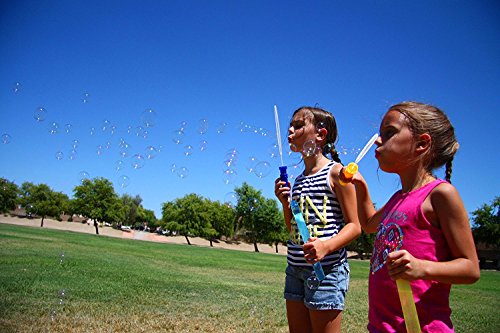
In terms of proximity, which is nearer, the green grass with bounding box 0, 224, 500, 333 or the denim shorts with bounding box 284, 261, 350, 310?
the denim shorts with bounding box 284, 261, 350, 310

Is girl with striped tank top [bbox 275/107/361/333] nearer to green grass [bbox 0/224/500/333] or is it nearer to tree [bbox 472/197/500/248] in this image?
green grass [bbox 0/224/500/333]

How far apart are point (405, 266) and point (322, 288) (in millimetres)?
991

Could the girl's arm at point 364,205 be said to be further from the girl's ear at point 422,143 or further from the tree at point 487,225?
the tree at point 487,225

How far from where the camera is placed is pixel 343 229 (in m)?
2.52

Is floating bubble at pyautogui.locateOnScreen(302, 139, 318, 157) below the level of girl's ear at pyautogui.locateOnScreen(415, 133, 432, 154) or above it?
above

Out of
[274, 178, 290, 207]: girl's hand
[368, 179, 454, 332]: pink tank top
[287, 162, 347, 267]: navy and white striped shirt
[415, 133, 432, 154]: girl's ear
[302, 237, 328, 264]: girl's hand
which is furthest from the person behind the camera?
[274, 178, 290, 207]: girl's hand

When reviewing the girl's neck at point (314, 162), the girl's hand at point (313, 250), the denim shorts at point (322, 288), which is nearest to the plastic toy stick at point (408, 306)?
the girl's hand at point (313, 250)

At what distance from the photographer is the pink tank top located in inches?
68.2

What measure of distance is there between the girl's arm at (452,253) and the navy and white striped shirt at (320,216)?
878mm

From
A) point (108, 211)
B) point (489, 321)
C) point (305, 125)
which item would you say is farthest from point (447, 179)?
point (108, 211)

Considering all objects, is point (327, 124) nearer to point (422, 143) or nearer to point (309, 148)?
point (309, 148)

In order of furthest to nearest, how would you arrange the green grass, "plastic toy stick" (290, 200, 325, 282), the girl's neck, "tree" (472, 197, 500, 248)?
"tree" (472, 197, 500, 248), the green grass, the girl's neck, "plastic toy stick" (290, 200, 325, 282)

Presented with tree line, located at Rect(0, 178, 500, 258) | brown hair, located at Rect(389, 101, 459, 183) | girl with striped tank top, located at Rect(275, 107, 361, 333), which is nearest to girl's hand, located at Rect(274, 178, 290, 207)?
girl with striped tank top, located at Rect(275, 107, 361, 333)

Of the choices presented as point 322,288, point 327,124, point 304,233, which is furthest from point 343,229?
point 327,124
